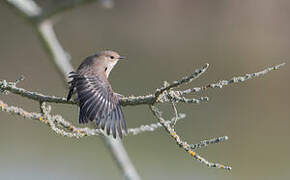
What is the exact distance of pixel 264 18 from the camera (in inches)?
968

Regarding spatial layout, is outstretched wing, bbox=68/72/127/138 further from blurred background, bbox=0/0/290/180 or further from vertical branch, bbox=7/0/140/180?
blurred background, bbox=0/0/290/180

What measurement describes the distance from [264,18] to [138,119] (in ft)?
42.1

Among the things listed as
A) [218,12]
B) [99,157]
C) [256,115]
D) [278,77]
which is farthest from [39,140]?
[218,12]

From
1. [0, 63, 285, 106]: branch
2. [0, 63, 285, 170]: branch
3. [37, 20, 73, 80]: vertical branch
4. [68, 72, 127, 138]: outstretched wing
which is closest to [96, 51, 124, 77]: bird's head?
[68, 72, 127, 138]: outstretched wing

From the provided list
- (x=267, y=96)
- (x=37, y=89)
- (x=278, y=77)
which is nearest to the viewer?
(x=37, y=89)

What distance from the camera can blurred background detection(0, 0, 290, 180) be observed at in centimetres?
1206

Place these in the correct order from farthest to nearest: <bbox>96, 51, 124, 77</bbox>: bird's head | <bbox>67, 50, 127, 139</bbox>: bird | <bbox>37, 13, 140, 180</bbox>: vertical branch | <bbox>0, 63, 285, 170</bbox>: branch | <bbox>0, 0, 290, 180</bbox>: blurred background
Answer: <bbox>0, 0, 290, 180</bbox>: blurred background → <bbox>96, 51, 124, 77</bbox>: bird's head → <bbox>67, 50, 127, 139</bbox>: bird → <bbox>37, 13, 140, 180</bbox>: vertical branch → <bbox>0, 63, 285, 170</bbox>: branch

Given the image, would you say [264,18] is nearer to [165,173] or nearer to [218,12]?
[218,12]

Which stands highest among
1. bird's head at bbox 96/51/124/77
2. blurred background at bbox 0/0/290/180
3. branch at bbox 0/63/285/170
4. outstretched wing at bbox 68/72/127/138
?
blurred background at bbox 0/0/290/180

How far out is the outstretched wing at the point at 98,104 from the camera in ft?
13.0

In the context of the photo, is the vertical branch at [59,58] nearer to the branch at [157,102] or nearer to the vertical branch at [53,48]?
the vertical branch at [53,48]

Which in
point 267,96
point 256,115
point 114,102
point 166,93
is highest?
point 267,96

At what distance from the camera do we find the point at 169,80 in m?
15.9

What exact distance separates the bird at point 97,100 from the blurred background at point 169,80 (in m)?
0.27
